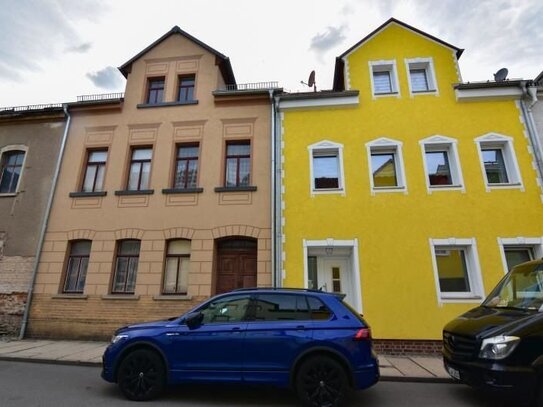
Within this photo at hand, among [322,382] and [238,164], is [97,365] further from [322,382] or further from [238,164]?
[238,164]

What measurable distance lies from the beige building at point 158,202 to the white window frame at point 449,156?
5122 millimetres

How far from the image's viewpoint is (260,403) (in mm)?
4715

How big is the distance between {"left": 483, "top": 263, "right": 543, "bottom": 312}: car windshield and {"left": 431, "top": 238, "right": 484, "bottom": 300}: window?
9.00ft

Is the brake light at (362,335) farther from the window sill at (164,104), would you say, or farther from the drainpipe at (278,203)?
the window sill at (164,104)

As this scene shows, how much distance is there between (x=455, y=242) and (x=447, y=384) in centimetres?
416

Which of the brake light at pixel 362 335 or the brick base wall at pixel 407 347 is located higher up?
the brake light at pixel 362 335

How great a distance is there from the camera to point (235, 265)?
9477mm

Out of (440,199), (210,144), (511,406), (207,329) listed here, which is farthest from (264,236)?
(511,406)

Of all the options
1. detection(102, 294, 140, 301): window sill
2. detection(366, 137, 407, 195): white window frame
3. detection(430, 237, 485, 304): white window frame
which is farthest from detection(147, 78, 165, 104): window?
detection(430, 237, 485, 304): white window frame

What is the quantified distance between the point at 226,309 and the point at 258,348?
33.6 inches

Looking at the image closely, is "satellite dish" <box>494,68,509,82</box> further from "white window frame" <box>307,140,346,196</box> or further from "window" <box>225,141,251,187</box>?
"window" <box>225,141,251,187</box>

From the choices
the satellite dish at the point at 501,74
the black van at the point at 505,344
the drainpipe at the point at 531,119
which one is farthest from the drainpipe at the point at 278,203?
the satellite dish at the point at 501,74

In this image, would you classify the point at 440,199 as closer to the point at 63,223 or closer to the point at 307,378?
the point at 307,378

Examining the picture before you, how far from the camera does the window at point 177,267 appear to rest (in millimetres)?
9375
